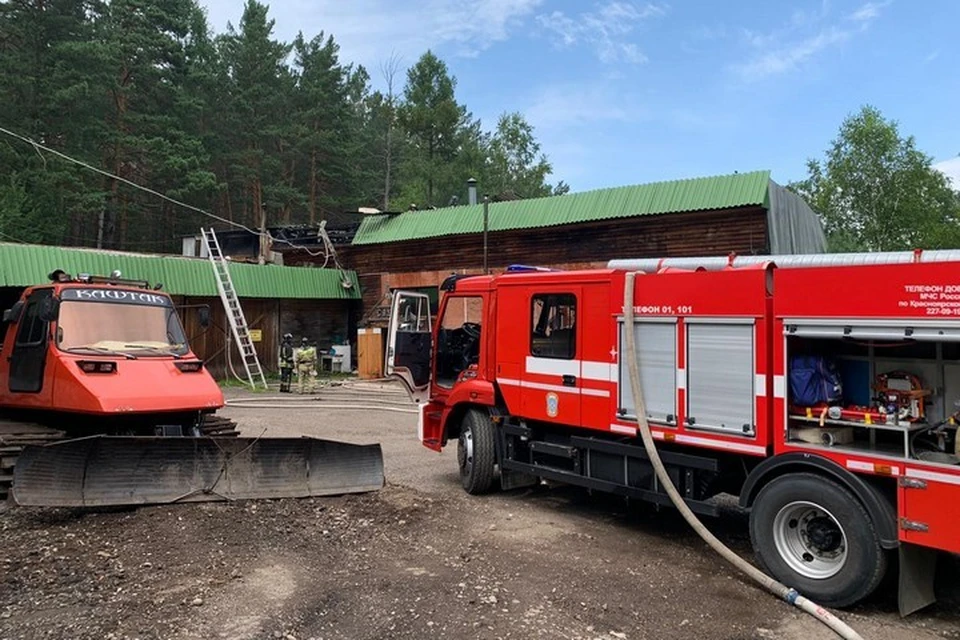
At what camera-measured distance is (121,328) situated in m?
8.44

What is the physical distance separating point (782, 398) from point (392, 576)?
3.56 metres

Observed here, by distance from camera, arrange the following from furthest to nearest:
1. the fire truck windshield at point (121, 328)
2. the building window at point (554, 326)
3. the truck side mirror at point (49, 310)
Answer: the fire truck windshield at point (121, 328)
the truck side mirror at point (49, 310)
the building window at point (554, 326)

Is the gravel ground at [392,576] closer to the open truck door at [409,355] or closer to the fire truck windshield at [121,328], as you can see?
the open truck door at [409,355]

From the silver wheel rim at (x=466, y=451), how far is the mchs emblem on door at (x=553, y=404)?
1.39m

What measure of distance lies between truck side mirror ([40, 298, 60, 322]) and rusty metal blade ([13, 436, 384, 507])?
197cm

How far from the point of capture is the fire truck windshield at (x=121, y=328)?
317 inches

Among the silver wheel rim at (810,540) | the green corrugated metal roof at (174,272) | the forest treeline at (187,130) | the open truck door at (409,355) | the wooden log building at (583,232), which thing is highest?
the forest treeline at (187,130)

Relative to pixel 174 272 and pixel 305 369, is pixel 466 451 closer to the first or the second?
pixel 305 369

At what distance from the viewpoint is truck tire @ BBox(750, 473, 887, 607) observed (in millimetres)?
4840

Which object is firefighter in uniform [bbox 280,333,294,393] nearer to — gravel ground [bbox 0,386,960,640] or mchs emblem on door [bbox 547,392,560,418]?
gravel ground [bbox 0,386,960,640]

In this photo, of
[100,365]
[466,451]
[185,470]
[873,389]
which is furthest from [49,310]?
[873,389]

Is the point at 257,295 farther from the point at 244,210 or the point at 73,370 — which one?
the point at 244,210

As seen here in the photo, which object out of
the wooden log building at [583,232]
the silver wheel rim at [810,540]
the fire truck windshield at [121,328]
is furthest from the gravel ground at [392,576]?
the wooden log building at [583,232]

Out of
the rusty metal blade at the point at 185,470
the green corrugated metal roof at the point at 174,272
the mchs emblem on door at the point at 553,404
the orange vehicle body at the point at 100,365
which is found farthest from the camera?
the green corrugated metal roof at the point at 174,272
